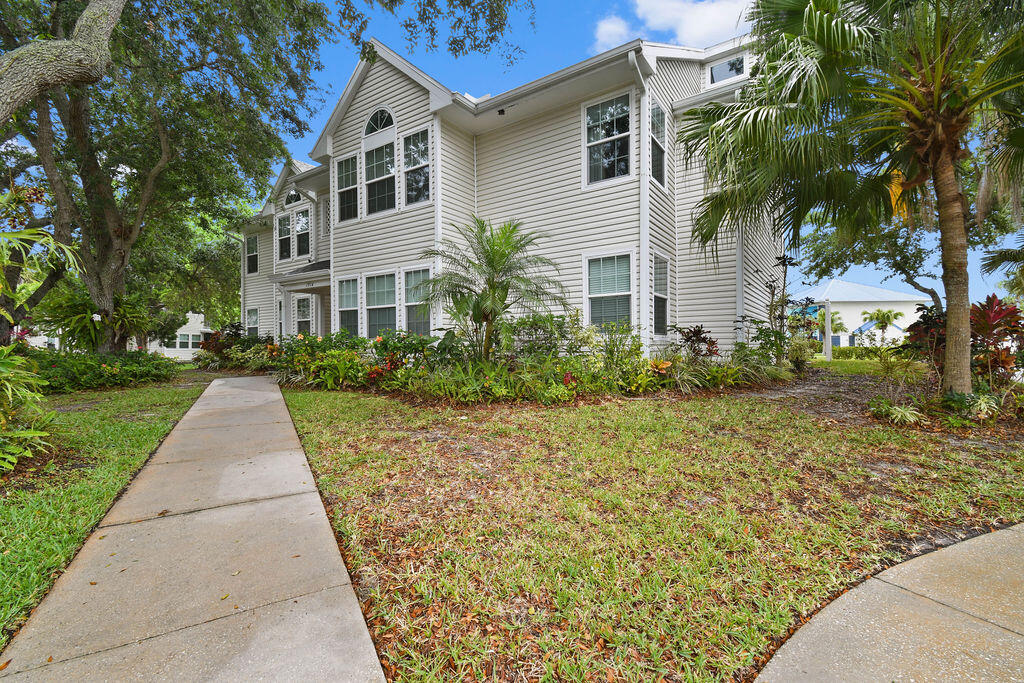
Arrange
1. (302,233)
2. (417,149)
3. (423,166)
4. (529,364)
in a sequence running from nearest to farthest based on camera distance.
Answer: (529,364), (423,166), (417,149), (302,233)

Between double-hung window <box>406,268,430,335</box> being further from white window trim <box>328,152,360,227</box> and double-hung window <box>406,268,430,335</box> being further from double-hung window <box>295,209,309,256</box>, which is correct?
double-hung window <box>295,209,309,256</box>

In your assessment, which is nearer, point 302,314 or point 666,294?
point 666,294

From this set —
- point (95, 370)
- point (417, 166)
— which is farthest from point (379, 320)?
point (95, 370)

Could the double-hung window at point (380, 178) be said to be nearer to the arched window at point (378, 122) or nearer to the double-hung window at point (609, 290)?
the arched window at point (378, 122)

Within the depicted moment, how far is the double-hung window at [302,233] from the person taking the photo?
14289mm

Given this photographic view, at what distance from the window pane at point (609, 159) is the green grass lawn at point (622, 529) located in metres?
5.68

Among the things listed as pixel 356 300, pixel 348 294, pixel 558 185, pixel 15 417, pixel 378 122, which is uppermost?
pixel 378 122

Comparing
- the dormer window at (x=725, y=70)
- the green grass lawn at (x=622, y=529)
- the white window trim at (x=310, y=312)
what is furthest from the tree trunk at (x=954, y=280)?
the white window trim at (x=310, y=312)

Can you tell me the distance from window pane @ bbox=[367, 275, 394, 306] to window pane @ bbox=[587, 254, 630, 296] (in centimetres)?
475

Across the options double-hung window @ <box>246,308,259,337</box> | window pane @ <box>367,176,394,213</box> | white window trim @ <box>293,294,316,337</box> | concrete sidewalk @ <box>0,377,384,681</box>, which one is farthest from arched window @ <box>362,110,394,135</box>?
double-hung window @ <box>246,308,259,337</box>

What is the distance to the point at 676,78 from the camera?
9.68 metres

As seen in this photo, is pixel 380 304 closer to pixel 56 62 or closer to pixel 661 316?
pixel 56 62

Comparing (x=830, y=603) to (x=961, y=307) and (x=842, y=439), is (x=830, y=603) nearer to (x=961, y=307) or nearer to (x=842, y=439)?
(x=842, y=439)

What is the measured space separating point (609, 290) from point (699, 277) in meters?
2.90
